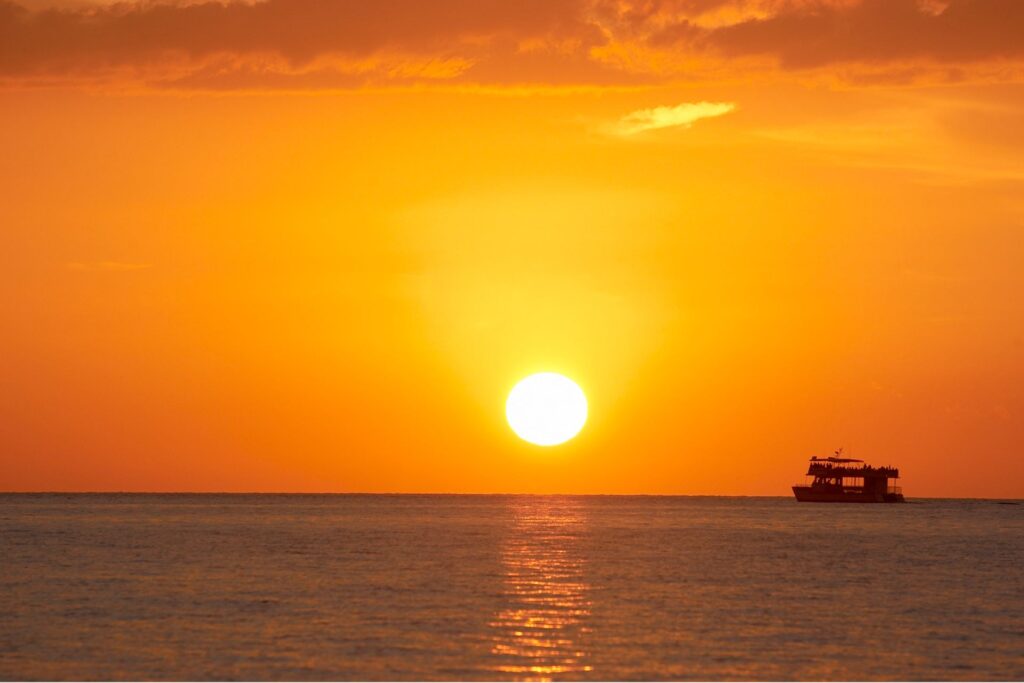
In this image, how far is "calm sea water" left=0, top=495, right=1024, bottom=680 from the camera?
45.8 meters

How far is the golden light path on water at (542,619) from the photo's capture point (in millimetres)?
45094

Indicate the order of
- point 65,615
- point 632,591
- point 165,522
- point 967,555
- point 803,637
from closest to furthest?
point 803,637
point 65,615
point 632,591
point 967,555
point 165,522

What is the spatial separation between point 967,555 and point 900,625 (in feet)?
190

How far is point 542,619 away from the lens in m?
58.2

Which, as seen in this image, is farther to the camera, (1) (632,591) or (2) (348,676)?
(1) (632,591)

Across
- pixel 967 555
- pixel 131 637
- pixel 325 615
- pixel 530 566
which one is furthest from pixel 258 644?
pixel 967 555

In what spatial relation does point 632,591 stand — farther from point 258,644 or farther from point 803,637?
point 258,644

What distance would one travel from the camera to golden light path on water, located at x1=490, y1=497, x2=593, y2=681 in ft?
148

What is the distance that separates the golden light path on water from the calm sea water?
0.15 meters

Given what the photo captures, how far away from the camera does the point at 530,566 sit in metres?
90.4

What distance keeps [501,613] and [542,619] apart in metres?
2.57

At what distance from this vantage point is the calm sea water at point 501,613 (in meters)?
45.8

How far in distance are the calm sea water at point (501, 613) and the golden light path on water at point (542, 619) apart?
15cm

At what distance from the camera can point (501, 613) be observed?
2367 inches
